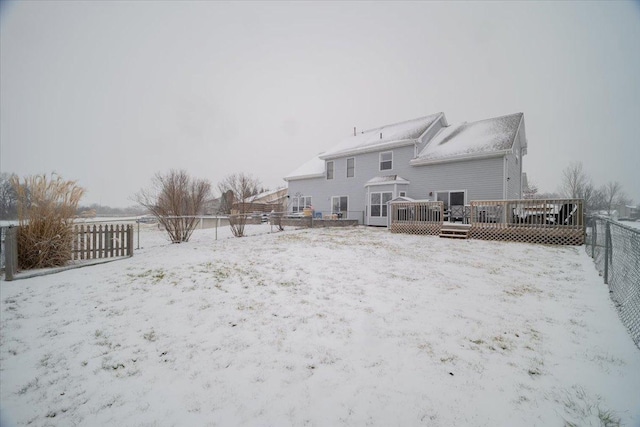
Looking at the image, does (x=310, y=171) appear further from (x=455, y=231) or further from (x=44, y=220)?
(x=44, y=220)

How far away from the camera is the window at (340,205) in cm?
2202

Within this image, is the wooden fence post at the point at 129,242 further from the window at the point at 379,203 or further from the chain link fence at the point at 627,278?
the window at the point at 379,203

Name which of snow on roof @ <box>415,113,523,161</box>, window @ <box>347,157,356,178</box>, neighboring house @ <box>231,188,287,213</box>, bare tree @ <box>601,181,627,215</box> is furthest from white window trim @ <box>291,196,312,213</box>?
bare tree @ <box>601,181,627,215</box>

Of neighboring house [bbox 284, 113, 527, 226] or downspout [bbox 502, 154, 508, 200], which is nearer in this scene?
downspout [bbox 502, 154, 508, 200]

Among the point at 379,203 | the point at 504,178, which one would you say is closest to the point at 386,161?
the point at 379,203

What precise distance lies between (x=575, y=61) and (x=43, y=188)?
16528 millimetres

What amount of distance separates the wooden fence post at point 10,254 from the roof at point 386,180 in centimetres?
1739

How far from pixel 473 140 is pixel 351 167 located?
30.1 ft

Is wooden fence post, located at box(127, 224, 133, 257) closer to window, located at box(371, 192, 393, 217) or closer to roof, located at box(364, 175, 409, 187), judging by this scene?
roof, located at box(364, 175, 409, 187)

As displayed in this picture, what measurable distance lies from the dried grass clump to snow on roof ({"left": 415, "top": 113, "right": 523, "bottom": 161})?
18003 millimetres

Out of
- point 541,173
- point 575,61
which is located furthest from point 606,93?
point 541,173

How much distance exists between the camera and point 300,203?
998 inches

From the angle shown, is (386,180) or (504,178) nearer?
(504,178)

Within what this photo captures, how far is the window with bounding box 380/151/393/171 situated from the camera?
64.7 feet
